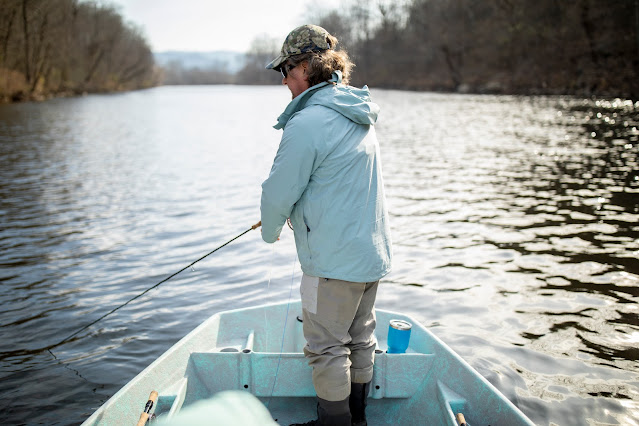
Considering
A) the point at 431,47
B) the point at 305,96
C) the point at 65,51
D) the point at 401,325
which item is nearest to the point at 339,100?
the point at 305,96

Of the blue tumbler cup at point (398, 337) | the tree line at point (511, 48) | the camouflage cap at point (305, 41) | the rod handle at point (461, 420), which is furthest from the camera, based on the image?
the tree line at point (511, 48)

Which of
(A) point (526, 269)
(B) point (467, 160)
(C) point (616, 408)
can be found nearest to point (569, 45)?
(B) point (467, 160)

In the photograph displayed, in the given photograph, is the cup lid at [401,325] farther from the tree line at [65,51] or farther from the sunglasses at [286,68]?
the tree line at [65,51]

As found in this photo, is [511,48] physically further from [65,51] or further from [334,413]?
[334,413]

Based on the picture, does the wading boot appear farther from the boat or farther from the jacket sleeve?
the jacket sleeve

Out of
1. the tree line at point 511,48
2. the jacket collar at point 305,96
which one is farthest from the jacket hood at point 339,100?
the tree line at point 511,48

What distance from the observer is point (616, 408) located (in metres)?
4.41

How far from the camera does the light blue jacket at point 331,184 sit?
8.95 feet

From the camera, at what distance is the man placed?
9.04 feet

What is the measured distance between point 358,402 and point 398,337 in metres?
0.85

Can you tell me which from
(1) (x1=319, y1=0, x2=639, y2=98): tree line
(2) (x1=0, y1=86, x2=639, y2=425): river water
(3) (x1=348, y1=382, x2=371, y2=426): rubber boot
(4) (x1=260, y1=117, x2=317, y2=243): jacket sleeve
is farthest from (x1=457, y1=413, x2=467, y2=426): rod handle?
(1) (x1=319, y1=0, x2=639, y2=98): tree line

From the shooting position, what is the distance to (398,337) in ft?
13.4

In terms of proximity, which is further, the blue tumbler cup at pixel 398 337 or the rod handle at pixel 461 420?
the blue tumbler cup at pixel 398 337

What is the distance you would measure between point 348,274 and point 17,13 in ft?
183
